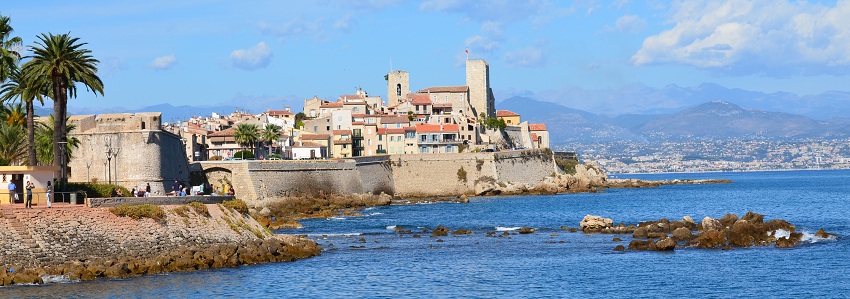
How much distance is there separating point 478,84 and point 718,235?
10121cm

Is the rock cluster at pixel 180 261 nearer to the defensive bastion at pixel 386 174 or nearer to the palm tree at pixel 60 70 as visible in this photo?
the palm tree at pixel 60 70

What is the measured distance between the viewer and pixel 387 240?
191ft

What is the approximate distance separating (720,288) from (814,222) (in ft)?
108

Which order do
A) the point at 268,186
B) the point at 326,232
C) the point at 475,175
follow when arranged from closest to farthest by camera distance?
the point at 326,232, the point at 268,186, the point at 475,175

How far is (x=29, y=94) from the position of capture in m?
49.2

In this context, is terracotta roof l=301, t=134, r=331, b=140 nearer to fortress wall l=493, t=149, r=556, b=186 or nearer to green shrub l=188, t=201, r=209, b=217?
fortress wall l=493, t=149, r=556, b=186

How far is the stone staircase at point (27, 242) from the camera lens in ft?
126

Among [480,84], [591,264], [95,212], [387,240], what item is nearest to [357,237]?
[387,240]

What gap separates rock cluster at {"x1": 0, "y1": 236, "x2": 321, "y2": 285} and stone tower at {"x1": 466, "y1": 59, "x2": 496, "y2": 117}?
104260 millimetres

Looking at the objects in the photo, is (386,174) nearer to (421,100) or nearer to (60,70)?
(421,100)

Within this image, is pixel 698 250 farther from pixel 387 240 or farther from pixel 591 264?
pixel 387 240

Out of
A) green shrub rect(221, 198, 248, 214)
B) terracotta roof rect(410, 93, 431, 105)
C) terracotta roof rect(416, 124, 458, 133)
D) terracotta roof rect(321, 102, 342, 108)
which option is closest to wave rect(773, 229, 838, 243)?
green shrub rect(221, 198, 248, 214)

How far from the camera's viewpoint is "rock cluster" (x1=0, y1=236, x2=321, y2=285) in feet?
125

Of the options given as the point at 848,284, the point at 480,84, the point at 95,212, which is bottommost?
the point at 848,284
